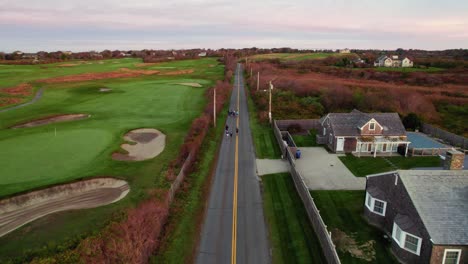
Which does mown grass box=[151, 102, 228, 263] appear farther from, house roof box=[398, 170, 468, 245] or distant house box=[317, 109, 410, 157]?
distant house box=[317, 109, 410, 157]

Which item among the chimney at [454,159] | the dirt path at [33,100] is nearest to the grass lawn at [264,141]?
the chimney at [454,159]

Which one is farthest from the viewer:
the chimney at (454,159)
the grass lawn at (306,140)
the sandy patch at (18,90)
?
the sandy patch at (18,90)

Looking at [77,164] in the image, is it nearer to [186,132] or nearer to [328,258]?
[186,132]

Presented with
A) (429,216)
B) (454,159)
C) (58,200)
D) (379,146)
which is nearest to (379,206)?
(429,216)

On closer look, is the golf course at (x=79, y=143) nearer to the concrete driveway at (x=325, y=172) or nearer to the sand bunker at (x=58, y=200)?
the sand bunker at (x=58, y=200)

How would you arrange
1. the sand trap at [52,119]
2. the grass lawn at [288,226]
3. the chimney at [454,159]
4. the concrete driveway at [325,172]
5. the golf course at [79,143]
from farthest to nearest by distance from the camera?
the sand trap at [52,119], the concrete driveway at [325,172], the golf course at [79,143], the chimney at [454,159], the grass lawn at [288,226]

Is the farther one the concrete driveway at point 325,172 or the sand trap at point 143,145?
the sand trap at point 143,145

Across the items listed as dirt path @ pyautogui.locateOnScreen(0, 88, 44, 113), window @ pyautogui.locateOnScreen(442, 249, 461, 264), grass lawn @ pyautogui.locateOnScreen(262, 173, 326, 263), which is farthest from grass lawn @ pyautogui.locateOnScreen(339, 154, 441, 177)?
dirt path @ pyautogui.locateOnScreen(0, 88, 44, 113)
